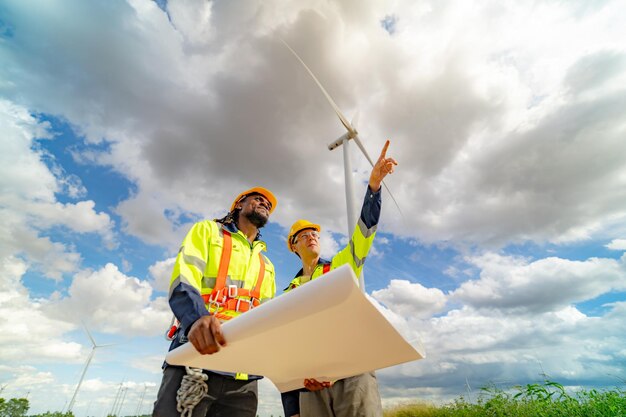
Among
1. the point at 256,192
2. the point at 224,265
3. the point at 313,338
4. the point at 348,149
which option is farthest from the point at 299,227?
the point at 348,149

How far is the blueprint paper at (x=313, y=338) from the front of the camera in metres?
2.04

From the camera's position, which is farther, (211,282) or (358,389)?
(358,389)

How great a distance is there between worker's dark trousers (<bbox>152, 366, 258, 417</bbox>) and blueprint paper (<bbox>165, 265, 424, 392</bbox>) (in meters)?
0.62

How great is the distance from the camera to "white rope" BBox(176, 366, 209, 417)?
3242 millimetres

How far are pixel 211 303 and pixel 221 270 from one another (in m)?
0.39

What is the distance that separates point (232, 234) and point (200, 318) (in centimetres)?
181

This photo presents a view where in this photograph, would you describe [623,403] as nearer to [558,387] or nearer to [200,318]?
[558,387]

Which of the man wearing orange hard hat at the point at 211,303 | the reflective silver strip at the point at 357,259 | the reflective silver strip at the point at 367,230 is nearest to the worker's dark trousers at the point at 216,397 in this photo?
the man wearing orange hard hat at the point at 211,303

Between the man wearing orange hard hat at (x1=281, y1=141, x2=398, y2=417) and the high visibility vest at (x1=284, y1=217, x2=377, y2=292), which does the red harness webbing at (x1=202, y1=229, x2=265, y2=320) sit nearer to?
the man wearing orange hard hat at (x1=281, y1=141, x2=398, y2=417)

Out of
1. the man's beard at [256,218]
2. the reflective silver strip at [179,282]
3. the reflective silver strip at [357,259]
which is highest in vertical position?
the man's beard at [256,218]

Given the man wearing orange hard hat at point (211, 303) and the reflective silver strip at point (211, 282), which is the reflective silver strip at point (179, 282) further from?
the reflective silver strip at point (211, 282)

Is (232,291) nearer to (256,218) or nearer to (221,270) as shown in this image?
(221,270)

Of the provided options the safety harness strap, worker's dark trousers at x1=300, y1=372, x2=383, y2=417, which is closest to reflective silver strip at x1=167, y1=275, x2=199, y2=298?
the safety harness strap

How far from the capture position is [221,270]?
384 centimetres
